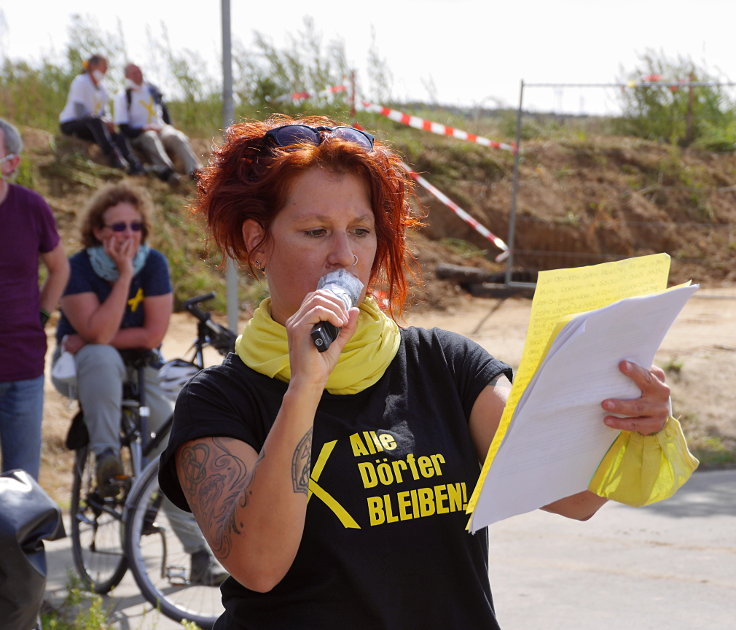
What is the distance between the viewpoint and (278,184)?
1.83 m

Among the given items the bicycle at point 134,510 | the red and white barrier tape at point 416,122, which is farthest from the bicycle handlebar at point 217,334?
the red and white barrier tape at point 416,122

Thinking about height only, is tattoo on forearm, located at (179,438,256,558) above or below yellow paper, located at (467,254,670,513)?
below

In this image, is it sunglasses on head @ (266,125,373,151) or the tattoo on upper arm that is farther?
sunglasses on head @ (266,125,373,151)

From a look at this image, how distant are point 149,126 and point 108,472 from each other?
8427mm

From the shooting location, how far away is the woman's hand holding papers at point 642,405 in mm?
1691

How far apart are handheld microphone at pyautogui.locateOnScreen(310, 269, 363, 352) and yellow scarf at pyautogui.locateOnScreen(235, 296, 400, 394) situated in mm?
148

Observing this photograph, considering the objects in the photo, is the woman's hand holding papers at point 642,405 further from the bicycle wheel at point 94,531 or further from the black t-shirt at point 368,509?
the bicycle wheel at point 94,531

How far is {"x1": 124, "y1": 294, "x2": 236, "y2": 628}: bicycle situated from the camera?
4.25m

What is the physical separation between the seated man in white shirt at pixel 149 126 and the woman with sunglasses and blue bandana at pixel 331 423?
10.6m

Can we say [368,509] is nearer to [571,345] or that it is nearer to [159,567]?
[571,345]

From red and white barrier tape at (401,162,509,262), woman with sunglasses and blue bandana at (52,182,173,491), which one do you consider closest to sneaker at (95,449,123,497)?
woman with sunglasses and blue bandana at (52,182,173,491)

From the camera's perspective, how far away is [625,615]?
156 inches

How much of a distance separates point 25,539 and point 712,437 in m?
5.63

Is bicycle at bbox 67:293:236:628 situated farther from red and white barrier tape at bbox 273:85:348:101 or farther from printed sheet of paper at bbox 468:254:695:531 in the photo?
red and white barrier tape at bbox 273:85:348:101
